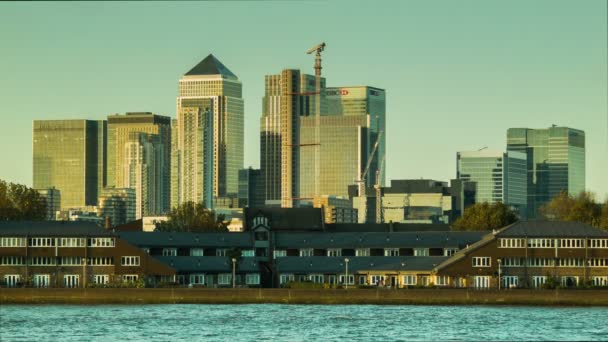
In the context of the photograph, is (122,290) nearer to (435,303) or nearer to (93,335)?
(435,303)

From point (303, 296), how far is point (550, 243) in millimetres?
32002

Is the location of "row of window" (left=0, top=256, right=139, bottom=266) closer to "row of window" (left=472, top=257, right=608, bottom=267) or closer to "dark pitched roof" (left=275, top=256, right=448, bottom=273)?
"dark pitched roof" (left=275, top=256, right=448, bottom=273)

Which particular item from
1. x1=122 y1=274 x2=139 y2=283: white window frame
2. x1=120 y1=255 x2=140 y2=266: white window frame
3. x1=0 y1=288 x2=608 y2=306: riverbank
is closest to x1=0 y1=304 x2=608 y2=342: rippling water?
x1=0 y1=288 x2=608 y2=306: riverbank

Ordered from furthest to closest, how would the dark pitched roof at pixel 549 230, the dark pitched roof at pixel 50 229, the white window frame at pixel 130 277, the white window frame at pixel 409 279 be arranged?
the white window frame at pixel 409 279, the dark pitched roof at pixel 50 229, the white window frame at pixel 130 277, the dark pitched roof at pixel 549 230

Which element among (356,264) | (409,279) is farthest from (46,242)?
(409,279)

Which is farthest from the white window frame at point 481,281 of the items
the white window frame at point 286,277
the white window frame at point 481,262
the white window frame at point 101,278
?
the white window frame at point 101,278

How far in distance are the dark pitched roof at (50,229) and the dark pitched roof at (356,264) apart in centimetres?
2375

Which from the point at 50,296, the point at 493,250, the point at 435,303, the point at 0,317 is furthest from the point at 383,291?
the point at 0,317

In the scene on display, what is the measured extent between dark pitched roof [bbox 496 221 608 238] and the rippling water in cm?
2563

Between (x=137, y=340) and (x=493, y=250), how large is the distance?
3034 inches

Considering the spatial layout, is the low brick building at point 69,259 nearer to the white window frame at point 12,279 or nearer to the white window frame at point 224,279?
the white window frame at point 12,279

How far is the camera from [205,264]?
195 m

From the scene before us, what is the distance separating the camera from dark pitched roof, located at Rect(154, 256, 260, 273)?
19262cm

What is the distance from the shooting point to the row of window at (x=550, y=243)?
183250 mm
